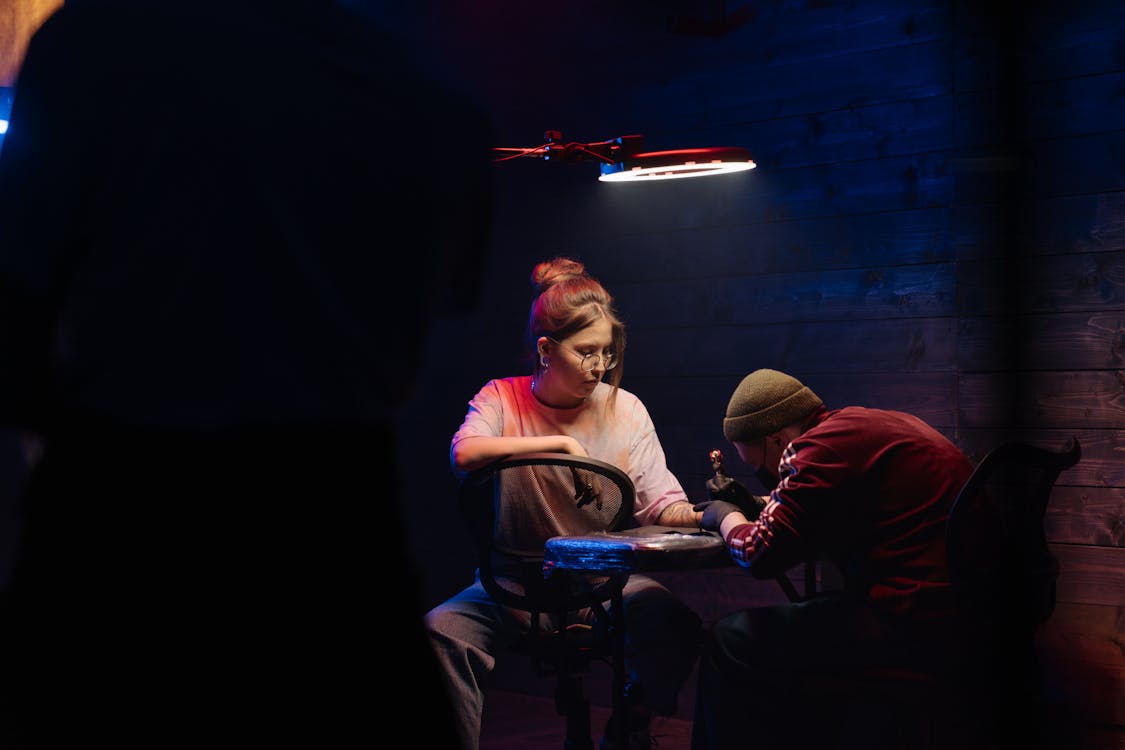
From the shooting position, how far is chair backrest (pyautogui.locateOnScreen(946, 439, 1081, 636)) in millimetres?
2260

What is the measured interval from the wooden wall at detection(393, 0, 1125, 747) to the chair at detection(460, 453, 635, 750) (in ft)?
3.11

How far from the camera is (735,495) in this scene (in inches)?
111

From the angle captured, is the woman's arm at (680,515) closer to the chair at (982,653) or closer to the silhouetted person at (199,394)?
the chair at (982,653)

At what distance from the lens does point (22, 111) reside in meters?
0.71

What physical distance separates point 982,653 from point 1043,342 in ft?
5.23

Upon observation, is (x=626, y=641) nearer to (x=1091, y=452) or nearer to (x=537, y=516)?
(x=537, y=516)

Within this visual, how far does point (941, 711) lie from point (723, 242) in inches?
88.8

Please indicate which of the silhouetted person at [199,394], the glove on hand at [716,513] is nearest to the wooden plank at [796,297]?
the glove on hand at [716,513]

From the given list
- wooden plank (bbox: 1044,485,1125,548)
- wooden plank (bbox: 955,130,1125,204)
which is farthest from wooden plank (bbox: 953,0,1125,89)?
wooden plank (bbox: 1044,485,1125,548)

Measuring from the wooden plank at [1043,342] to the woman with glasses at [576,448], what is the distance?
1096 millimetres

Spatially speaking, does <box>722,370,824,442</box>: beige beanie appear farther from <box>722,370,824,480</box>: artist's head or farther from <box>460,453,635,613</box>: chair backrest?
<box>460,453,635,613</box>: chair backrest

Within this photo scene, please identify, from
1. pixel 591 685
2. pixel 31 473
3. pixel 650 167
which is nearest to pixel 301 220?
pixel 31 473

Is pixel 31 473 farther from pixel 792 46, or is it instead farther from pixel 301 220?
pixel 792 46

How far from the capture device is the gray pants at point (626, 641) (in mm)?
2971
